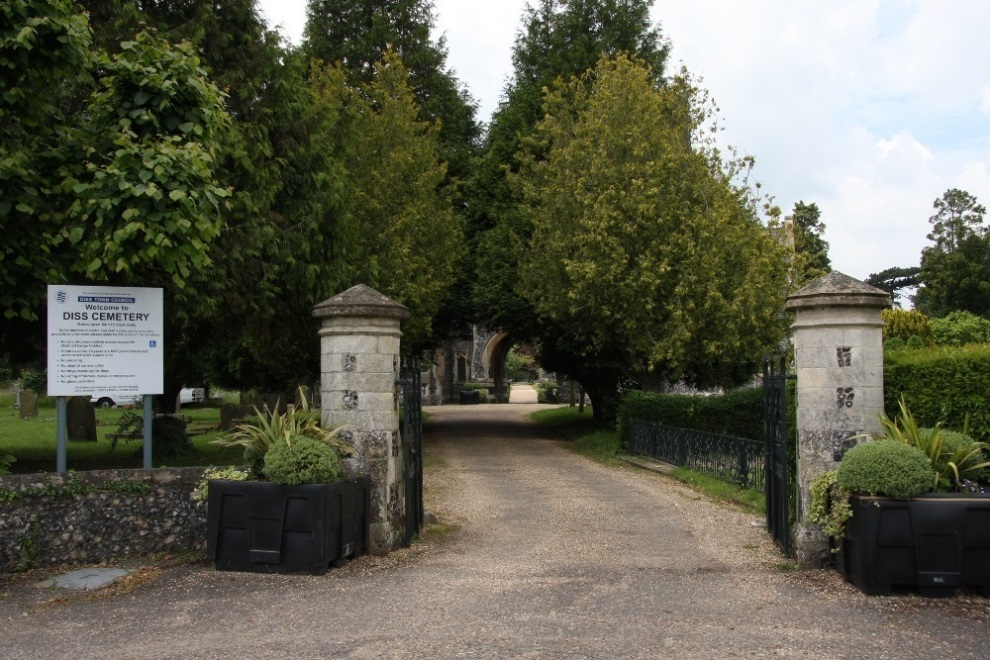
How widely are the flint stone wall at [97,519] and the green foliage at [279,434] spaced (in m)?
0.67

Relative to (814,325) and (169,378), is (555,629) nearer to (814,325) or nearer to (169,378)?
(814,325)

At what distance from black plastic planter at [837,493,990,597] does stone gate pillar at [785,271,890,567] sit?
0.93 metres

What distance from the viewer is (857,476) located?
6395 millimetres

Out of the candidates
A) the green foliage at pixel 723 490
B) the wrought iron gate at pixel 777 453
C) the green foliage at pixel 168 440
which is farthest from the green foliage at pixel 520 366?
the wrought iron gate at pixel 777 453

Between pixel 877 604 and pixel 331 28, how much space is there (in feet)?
88.4

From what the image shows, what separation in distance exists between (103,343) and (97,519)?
1.61m

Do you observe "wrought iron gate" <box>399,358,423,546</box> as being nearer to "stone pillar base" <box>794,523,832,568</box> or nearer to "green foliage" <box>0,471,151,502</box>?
"green foliage" <box>0,471,151,502</box>

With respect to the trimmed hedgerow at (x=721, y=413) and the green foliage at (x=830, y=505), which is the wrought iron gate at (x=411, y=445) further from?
the trimmed hedgerow at (x=721, y=413)

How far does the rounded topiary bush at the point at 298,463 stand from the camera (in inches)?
281

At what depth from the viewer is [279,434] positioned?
25.2 feet

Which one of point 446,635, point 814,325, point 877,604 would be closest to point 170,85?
point 446,635

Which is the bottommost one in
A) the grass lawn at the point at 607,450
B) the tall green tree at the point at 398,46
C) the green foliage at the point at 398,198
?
the grass lawn at the point at 607,450

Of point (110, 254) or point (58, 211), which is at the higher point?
point (58, 211)

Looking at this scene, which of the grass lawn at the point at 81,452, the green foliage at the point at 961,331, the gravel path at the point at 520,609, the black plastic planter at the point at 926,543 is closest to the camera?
the gravel path at the point at 520,609
